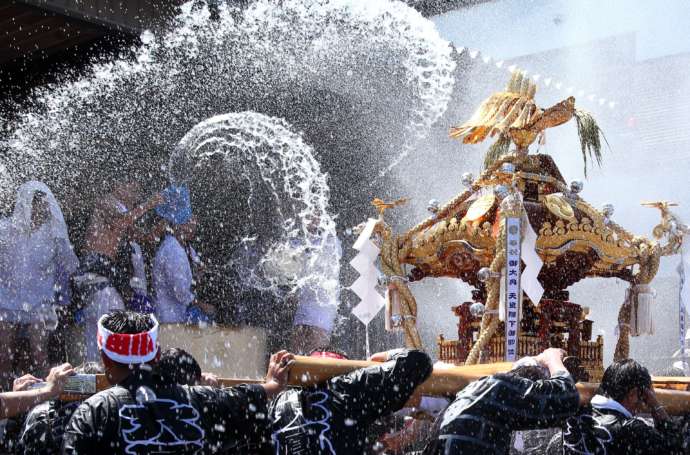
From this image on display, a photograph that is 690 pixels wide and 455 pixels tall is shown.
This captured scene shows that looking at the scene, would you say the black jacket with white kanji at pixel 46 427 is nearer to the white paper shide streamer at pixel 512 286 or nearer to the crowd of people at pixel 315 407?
the crowd of people at pixel 315 407

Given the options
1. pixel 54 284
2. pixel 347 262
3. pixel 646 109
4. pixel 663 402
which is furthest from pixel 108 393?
pixel 646 109

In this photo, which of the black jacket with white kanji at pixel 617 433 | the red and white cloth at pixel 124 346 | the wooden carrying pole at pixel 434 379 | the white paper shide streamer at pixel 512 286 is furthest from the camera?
the white paper shide streamer at pixel 512 286

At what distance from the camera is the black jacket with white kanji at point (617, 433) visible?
128 inches

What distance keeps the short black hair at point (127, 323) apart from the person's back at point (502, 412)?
1.00m

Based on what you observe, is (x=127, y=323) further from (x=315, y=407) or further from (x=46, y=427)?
(x=46, y=427)

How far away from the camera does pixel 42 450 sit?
3.52 m

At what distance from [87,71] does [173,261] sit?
2.12m

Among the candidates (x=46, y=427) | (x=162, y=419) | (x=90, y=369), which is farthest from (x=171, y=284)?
(x=162, y=419)

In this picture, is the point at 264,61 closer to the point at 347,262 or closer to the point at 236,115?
the point at 236,115

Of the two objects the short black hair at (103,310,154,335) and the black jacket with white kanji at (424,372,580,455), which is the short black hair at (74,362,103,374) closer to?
the short black hair at (103,310,154,335)

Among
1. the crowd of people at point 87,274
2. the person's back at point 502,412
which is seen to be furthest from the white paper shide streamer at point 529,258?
the crowd of people at point 87,274

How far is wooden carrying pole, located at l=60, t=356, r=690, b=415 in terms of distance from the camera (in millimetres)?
3145

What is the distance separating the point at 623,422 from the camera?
3.29 metres

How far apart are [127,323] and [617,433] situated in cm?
169
